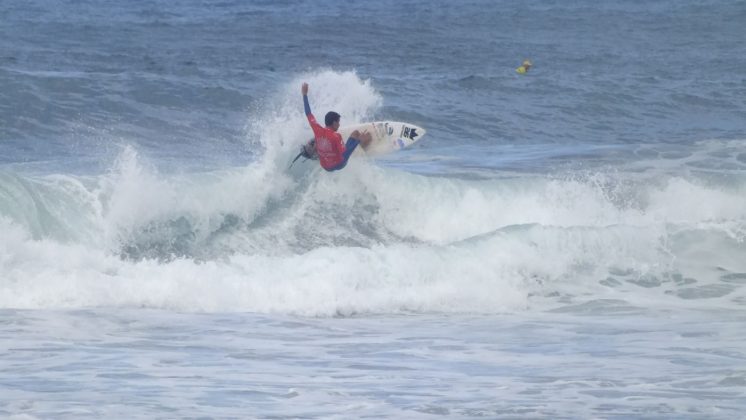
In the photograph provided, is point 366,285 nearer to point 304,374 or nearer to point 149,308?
point 149,308

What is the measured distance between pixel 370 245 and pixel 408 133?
1.83 m

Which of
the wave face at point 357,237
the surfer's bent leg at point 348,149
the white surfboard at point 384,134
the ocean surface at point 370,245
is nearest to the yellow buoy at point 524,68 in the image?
the ocean surface at point 370,245

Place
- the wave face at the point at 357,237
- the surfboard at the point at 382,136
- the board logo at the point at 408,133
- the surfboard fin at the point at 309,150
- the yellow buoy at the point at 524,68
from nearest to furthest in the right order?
the wave face at the point at 357,237 → the surfboard fin at the point at 309,150 → the surfboard at the point at 382,136 → the board logo at the point at 408,133 → the yellow buoy at the point at 524,68

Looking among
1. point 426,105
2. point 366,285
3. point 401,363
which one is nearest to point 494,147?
point 426,105

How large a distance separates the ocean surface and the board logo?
2.41ft

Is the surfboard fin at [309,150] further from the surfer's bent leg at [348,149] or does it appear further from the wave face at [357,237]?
the wave face at [357,237]

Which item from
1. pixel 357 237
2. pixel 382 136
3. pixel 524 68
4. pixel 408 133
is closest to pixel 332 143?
pixel 382 136

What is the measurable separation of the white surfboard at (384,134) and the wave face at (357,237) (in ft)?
1.53

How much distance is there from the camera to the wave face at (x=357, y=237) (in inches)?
492

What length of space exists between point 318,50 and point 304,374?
28.6m

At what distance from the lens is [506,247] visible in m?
14.6

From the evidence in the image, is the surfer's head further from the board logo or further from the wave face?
the board logo

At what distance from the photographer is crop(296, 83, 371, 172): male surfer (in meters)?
15.0

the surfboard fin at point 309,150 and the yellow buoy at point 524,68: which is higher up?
the yellow buoy at point 524,68
